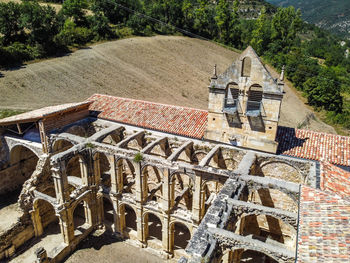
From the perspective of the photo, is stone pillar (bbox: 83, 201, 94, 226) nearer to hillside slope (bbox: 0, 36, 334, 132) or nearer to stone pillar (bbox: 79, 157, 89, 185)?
stone pillar (bbox: 79, 157, 89, 185)

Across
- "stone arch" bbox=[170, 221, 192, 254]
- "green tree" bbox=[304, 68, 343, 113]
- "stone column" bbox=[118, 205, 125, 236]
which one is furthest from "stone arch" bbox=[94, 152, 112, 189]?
"green tree" bbox=[304, 68, 343, 113]

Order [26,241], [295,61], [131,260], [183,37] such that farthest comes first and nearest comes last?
[183,37], [295,61], [26,241], [131,260]

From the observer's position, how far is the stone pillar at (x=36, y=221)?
17859 mm

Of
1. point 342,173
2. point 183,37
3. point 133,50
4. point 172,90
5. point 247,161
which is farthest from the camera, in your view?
point 183,37

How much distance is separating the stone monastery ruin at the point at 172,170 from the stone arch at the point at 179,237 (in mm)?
91

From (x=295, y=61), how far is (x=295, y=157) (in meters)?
50.1

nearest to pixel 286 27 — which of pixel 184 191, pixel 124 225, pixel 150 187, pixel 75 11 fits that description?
pixel 75 11

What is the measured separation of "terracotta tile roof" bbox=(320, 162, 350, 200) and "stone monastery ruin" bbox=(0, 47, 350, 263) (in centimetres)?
6

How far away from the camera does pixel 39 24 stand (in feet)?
138

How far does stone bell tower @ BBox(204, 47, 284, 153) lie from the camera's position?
1553 centimetres

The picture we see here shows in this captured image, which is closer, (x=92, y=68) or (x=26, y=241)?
(x=26, y=241)

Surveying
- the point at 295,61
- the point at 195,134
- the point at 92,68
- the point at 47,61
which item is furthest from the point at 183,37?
the point at 195,134

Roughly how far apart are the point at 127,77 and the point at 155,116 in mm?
27360

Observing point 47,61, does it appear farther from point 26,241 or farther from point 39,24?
point 26,241
